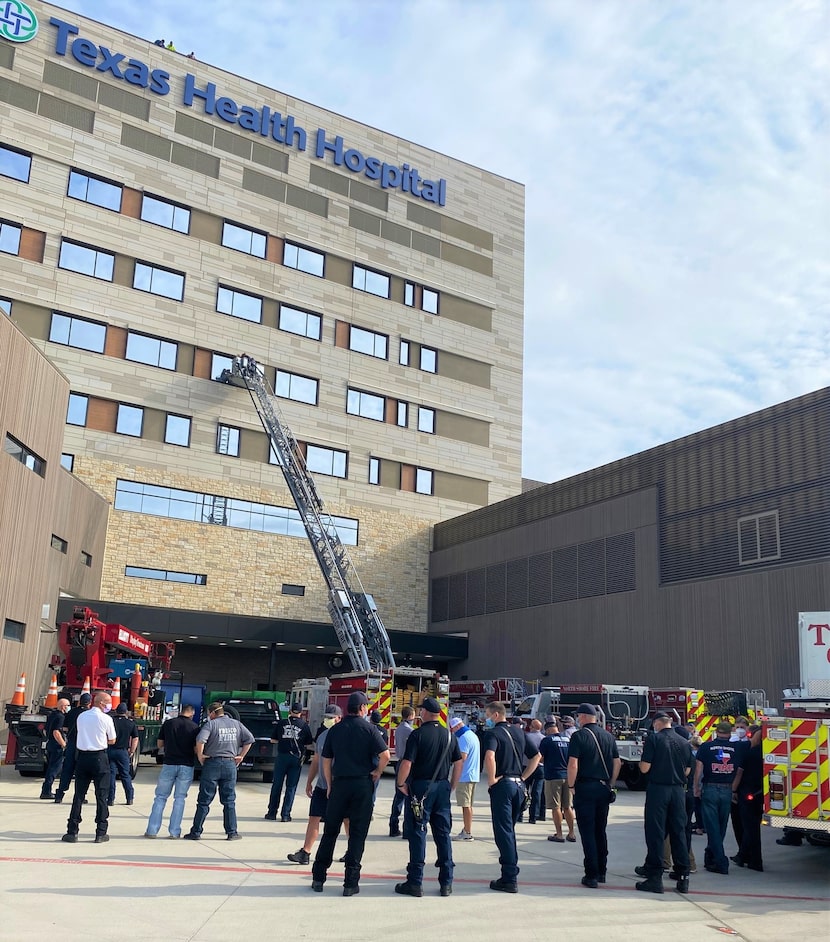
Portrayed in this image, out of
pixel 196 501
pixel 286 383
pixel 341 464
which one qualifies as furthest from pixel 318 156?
pixel 196 501

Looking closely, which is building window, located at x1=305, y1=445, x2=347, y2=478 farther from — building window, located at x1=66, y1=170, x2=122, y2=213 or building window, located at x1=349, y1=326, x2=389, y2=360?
building window, located at x1=66, y1=170, x2=122, y2=213

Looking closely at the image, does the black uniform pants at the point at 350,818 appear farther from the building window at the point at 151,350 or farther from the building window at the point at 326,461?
the building window at the point at 326,461

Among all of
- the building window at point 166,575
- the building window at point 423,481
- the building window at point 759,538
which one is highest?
the building window at point 423,481

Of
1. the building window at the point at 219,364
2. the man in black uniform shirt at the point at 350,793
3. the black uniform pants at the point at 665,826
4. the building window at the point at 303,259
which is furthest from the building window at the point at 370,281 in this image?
the man in black uniform shirt at the point at 350,793

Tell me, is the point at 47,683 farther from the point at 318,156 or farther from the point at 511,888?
the point at 318,156

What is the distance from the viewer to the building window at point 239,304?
41.2m

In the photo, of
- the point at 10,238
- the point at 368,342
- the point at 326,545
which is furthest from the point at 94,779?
the point at 368,342

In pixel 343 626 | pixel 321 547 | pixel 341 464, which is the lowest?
pixel 343 626

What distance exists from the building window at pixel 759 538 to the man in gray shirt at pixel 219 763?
2047cm

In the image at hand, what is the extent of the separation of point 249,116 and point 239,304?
9388mm

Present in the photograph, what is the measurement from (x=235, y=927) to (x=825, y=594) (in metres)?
22.4

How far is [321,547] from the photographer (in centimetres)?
3762

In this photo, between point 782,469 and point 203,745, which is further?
point 782,469

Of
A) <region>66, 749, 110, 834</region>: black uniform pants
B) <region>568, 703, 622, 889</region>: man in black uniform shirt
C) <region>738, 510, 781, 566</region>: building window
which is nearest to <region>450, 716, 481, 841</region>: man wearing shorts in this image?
<region>568, 703, 622, 889</region>: man in black uniform shirt
